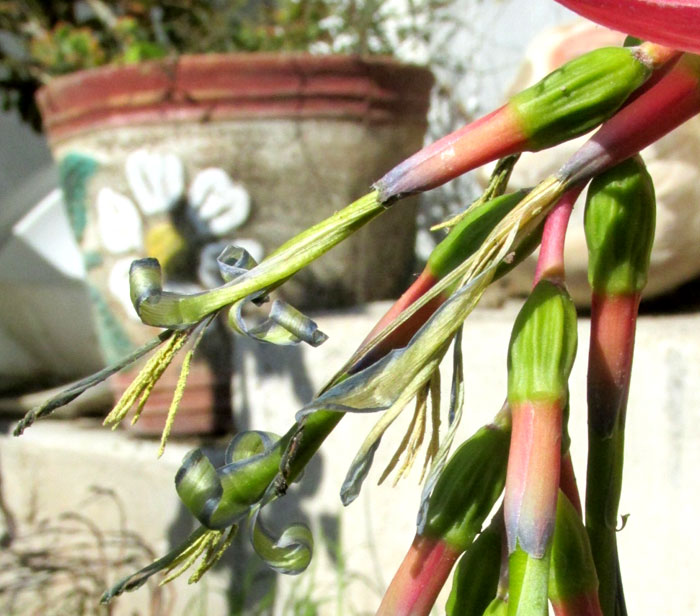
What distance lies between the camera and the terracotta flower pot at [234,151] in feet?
4.06

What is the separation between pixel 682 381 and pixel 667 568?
0.17 meters

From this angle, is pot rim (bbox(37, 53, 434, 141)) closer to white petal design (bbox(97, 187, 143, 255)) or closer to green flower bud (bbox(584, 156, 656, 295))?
white petal design (bbox(97, 187, 143, 255))

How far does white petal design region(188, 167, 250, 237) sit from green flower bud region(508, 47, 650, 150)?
99 centimetres

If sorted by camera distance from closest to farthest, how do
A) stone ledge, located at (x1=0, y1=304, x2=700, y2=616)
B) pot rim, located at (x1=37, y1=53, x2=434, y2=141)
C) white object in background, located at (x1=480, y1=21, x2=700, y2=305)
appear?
1. stone ledge, located at (x1=0, y1=304, x2=700, y2=616)
2. white object in background, located at (x1=480, y1=21, x2=700, y2=305)
3. pot rim, located at (x1=37, y1=53, x2=434, y2=141)

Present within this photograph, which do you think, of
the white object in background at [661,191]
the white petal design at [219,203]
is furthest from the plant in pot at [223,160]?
the white object in background at [661,191]

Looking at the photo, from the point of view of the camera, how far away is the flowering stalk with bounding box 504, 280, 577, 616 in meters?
0.24

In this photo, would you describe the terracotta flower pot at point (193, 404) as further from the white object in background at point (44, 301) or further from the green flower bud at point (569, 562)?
the green flower bud at point (569, 562)

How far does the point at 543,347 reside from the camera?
0.90 feet

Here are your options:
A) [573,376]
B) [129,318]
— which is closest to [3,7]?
[129,318]

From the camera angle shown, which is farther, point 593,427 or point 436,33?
point 436,33

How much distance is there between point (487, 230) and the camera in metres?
0.31

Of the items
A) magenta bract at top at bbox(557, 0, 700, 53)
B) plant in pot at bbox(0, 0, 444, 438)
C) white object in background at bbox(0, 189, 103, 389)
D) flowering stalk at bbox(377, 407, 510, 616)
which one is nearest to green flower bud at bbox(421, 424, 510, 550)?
flowering stalk at bbox(377, 407, 510, 616)

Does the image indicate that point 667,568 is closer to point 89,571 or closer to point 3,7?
point 89,571

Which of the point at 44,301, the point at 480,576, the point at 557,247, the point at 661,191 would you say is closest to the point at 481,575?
the point at 480,576
